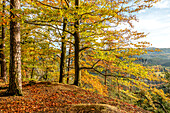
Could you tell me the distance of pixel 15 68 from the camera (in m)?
4.81

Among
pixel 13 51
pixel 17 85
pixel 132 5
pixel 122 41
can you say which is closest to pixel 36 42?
pixel 13 51

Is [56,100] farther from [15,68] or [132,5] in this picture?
[132,5]

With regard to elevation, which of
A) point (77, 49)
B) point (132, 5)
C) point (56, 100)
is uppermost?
point (132, 5)

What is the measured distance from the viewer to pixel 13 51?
4.80 meters

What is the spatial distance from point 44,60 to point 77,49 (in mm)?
3819

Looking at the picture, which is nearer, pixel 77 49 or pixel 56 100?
pixel 56 100

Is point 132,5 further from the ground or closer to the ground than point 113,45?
further from the ground

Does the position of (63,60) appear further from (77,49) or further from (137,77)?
(137,77)

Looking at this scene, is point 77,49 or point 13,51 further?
point 77,49

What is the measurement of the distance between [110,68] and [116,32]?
102 inches

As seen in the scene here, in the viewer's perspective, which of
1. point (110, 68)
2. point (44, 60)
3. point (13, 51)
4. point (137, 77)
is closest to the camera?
point (13, 51)

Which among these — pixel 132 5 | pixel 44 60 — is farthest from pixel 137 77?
pixel 44 60

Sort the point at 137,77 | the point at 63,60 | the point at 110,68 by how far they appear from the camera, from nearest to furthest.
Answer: the point at 137,77, the point at 110,68, the point at 63,60

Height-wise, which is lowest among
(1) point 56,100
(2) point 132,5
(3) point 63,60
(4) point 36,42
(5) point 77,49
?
(1) point 56,100
